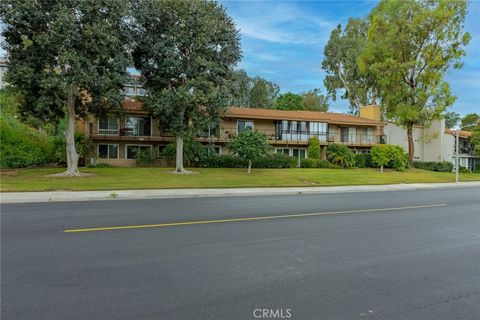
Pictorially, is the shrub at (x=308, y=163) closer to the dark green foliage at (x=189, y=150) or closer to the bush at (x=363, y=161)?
the bush at (x=363, y=161)

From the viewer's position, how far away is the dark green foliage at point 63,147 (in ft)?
93.3

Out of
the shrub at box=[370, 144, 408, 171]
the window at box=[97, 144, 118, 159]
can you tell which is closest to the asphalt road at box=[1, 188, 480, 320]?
the window at box=[97, 144, 118, 159]

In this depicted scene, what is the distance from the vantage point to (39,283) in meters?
4.58

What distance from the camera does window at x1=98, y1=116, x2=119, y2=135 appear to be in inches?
1267

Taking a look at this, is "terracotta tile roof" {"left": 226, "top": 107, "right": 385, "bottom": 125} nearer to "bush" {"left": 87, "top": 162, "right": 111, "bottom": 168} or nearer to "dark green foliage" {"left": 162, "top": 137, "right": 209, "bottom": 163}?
"dark green foliage" {"left": 162, "top": 137, "right": 209, "bottom": 163}

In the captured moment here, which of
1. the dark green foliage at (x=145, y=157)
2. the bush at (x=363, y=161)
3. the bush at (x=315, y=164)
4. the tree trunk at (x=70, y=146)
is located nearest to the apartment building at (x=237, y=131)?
the dark green foliage at (x=145, y=157)

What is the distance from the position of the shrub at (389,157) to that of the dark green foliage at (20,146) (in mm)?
30101

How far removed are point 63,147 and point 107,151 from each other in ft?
14.8

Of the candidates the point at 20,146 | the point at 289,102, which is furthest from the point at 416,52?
the point at 20,146

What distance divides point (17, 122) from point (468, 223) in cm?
3249

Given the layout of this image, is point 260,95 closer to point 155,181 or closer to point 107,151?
point 107,151

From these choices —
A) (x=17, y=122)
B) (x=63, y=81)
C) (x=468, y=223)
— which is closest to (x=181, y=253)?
(x=468, y=223)

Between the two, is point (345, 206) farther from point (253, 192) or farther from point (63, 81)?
point (63, 81)

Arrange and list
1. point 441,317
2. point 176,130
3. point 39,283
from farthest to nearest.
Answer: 1. point 176,130
2. point 39,283
3. point 441,317
